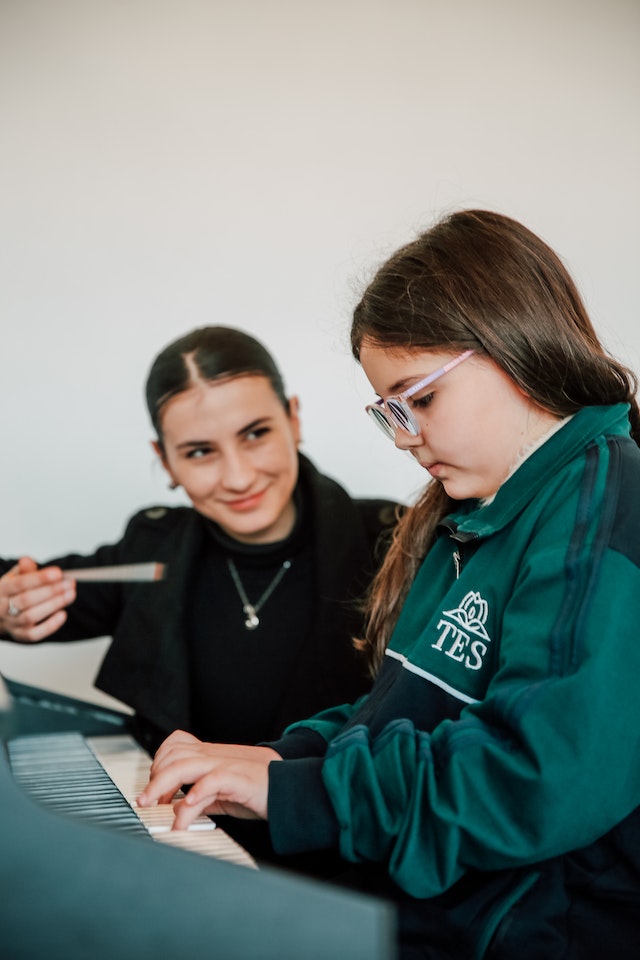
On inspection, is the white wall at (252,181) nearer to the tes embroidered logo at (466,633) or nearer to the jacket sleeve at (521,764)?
the tes embroidered logo at (466,633)

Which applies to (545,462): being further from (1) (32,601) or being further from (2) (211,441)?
(1) (32,601)

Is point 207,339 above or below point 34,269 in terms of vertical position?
below

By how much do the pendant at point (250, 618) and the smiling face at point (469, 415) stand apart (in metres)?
0.86

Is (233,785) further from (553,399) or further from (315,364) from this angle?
(315,364)

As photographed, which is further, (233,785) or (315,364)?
(315,364)

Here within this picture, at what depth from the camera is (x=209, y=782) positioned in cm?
104

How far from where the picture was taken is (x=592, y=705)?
36.9 inches

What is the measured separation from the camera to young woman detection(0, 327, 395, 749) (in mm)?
1906

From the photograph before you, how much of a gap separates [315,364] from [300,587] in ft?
2.68

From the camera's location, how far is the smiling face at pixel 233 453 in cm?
204

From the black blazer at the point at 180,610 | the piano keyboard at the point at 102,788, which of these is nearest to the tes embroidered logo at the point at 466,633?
the piano keyboard at the point at 102,788

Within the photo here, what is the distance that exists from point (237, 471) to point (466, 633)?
97cm

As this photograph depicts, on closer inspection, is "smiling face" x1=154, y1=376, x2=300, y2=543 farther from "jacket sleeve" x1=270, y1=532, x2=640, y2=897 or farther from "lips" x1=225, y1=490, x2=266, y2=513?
"jacket sleeve" x1=270, y1=532, x2=640, y2=897

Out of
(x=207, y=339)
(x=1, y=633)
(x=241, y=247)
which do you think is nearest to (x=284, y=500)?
(x=207, y=339)
